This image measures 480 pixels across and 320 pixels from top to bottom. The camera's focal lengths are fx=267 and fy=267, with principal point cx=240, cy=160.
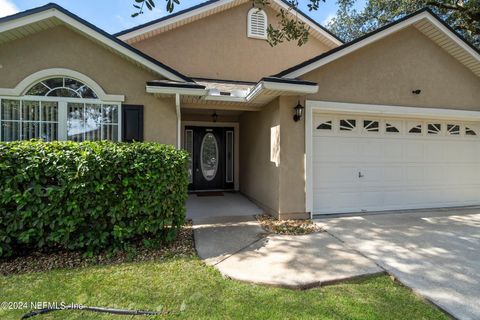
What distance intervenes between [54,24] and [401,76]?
8.96 metres

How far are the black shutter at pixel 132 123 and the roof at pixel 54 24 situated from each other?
1.06 meters

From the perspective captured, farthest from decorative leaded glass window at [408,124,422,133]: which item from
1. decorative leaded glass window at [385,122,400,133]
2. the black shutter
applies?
the black shutter

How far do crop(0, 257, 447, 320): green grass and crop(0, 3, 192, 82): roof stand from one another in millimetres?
4610

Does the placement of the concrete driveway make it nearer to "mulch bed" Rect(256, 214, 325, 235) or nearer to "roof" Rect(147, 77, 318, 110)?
"mulch bed" Rect(256, 214, 325, 235)

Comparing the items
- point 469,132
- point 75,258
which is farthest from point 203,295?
point 469,132

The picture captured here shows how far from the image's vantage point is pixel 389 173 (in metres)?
7.94

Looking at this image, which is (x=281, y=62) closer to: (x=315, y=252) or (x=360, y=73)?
(x=360, y=73)

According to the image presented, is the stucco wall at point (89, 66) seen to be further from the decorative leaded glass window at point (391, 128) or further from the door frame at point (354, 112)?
the decorative leaded glass window at point (391, 128)

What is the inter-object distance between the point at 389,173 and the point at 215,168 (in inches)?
264

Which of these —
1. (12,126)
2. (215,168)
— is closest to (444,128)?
(215,168)

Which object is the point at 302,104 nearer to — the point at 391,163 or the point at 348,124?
the point at 348,124

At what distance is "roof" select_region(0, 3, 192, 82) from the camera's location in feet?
18.1

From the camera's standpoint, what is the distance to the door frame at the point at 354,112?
22.7 ft

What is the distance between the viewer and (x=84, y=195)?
4590 millimetres
